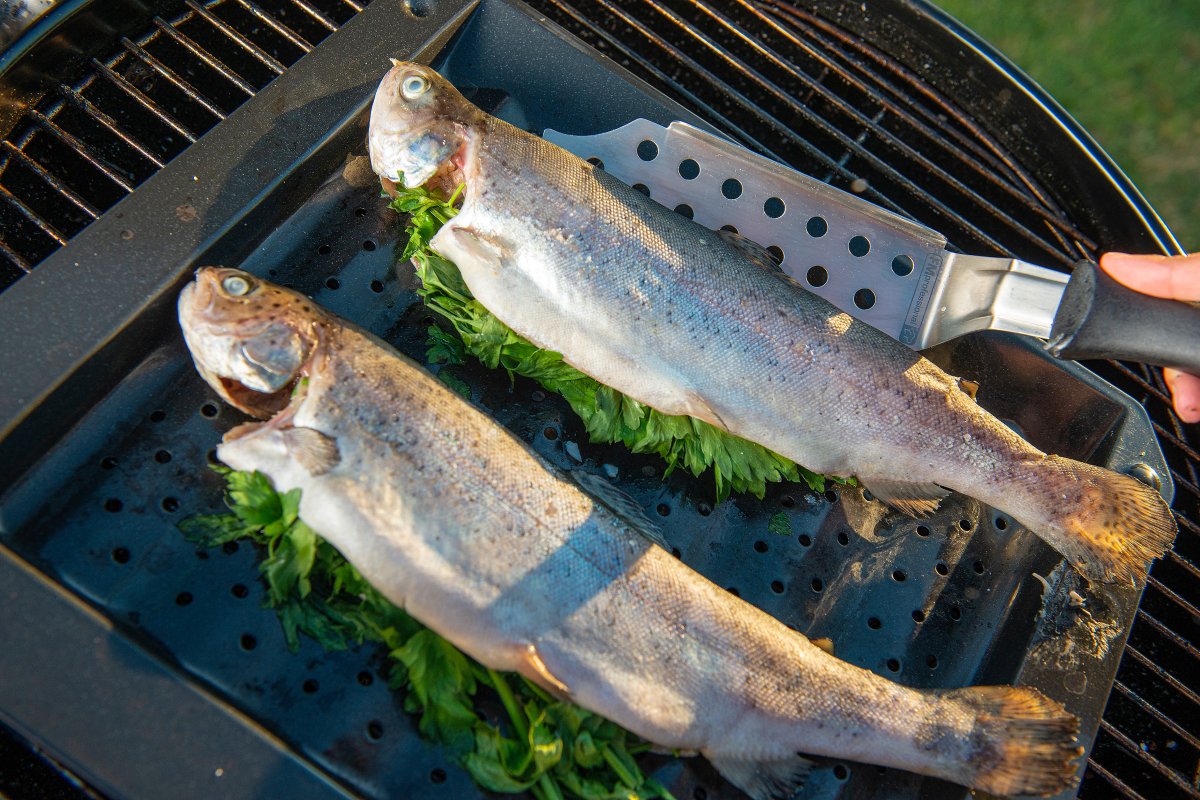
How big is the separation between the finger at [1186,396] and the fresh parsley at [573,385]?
221 cm

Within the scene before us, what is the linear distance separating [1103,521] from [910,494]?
80 cm

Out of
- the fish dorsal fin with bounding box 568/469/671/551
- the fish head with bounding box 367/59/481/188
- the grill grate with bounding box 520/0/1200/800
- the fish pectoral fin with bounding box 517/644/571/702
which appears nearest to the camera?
the fish pectoral fin with bounding box 517/644/571/702

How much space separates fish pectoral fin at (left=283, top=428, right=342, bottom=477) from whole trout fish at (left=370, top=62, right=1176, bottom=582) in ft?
3.23

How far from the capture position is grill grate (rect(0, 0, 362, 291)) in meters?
3.61

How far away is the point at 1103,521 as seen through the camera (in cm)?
354

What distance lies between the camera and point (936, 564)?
386 centimetres

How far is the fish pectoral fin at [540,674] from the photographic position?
2.99 m

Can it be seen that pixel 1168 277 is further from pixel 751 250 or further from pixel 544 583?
pixel 544 583

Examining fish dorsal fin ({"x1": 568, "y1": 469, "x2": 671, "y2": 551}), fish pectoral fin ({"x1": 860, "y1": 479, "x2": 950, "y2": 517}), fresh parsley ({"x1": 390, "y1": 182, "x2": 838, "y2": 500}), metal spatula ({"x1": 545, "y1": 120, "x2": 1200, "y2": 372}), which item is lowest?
fish dorsal fin ({"x1": 568, "y1": 469, "x2": 671, "y2": 551})

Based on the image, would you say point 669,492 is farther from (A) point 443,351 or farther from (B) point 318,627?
(B) point 318,627

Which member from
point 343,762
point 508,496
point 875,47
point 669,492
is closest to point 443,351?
point 508,496

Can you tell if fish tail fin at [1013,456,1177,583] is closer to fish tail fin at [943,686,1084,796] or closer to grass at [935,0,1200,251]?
fish tail fin at [943,686,1084,796]

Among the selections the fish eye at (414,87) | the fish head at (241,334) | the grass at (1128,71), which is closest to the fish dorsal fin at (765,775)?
the fish head at (241,334)

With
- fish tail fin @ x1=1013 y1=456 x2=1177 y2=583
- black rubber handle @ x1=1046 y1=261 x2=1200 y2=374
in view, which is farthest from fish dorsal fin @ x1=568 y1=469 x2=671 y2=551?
black rubber handle @ x1=1046 y1=261 x2=1200 y2=374
